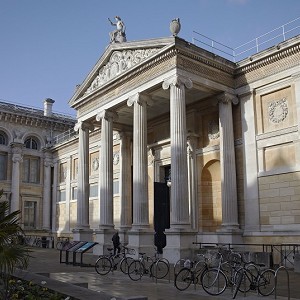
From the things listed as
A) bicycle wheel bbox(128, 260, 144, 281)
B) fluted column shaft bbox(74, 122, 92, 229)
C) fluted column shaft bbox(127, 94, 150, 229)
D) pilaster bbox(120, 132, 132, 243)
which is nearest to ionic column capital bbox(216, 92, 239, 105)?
fluted column shaft bbox(127, 94, 150, 229)

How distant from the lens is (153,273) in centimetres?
1516

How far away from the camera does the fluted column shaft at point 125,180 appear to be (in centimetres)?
2944

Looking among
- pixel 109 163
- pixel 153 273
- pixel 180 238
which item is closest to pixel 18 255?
pixel 153 273

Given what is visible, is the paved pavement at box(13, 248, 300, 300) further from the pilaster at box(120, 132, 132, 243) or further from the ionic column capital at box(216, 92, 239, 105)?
the pilaster at box(120, 132, 132, 243)

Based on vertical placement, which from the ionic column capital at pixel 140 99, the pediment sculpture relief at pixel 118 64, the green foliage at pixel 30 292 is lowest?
the green foliage at pixel 30 292

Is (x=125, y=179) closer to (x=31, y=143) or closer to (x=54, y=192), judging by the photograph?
(x=54, y=192)

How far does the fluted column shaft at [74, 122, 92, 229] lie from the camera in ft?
93.0

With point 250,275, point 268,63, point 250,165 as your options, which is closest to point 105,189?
point 250,165

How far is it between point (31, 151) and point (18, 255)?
36.3 metres

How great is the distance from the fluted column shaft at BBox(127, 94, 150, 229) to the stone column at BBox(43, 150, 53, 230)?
69.0 feet

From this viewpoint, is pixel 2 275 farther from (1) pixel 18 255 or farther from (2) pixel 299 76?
(2) pixel 299 76

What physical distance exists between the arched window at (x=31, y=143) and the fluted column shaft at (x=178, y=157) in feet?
79.6

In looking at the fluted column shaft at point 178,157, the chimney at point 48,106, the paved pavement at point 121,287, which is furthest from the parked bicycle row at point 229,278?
the chimney at point 48,106

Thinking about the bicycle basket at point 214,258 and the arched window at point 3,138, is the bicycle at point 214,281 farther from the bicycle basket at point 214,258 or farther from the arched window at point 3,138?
the arched window at point 3,138
